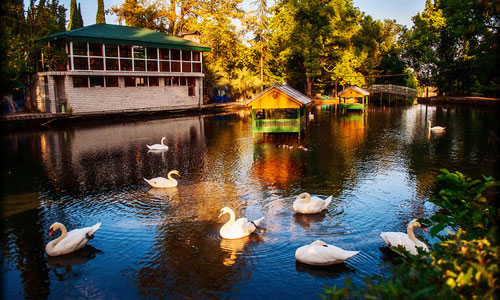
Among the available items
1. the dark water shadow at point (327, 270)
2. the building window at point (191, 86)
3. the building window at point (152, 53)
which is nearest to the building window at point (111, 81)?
the building window at point (152, 53)

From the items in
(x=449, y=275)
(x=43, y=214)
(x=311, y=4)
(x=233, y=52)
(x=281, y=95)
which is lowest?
(x=43, y=214)

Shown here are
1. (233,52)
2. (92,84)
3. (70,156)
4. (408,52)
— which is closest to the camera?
(70,156)

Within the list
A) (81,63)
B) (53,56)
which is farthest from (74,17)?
(53,56)

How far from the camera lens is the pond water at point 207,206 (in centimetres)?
898

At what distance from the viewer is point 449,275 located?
3.93 meters

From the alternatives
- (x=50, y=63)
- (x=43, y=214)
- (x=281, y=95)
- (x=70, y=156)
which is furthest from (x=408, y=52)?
(x=43, y=214)

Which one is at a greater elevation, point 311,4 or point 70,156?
point 311,4

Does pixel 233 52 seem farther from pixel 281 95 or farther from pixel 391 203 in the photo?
pixel 391 203

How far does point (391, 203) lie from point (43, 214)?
39.0ft

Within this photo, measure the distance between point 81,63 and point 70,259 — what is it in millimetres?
33092

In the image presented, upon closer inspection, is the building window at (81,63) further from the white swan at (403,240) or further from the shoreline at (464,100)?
the shoreline at (464,100)

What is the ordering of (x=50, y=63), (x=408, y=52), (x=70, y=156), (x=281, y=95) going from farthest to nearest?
(x=408, y=52), (x=50, y=63), (x=281, y=95), (x=70, y=156)

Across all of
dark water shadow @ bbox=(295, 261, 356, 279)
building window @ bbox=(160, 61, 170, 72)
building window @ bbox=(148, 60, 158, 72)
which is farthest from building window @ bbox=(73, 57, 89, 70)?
dark water shadow @ bbox=(295, 261, 356, 279)

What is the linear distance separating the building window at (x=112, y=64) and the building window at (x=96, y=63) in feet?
2.46
